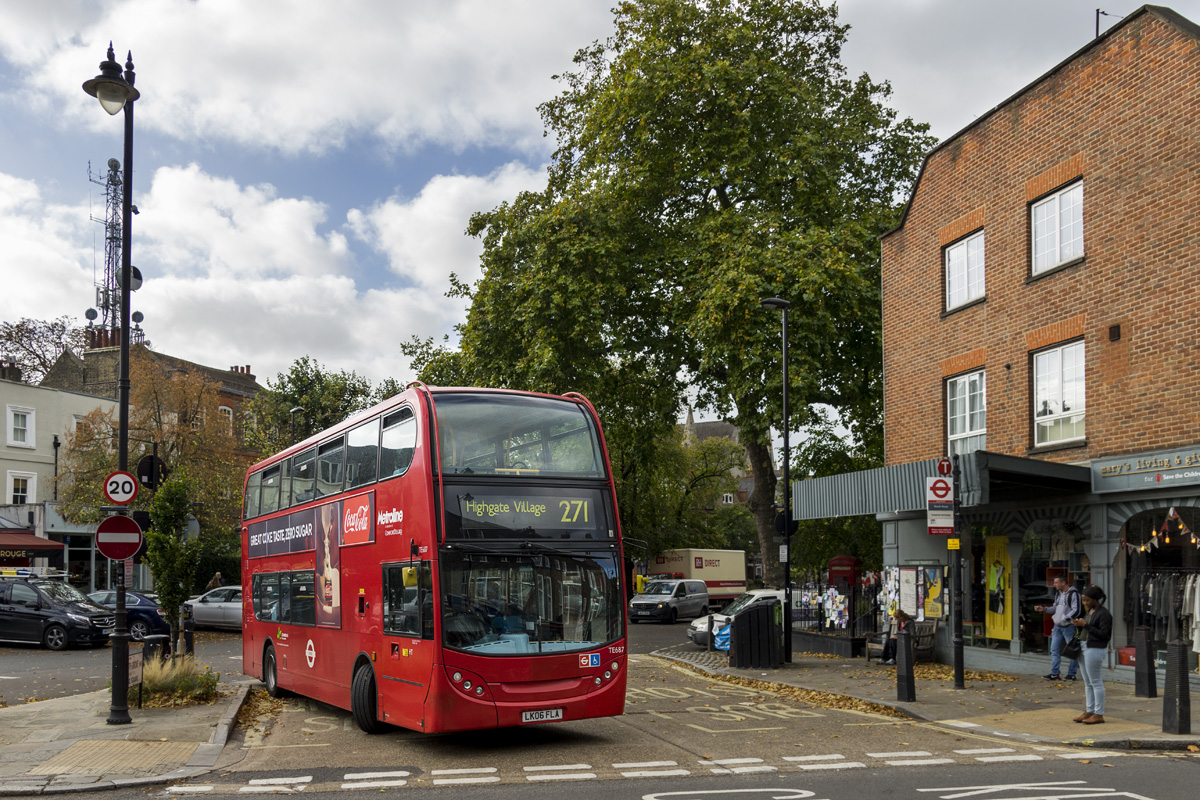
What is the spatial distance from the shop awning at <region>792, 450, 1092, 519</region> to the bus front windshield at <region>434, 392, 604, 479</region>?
7043mm

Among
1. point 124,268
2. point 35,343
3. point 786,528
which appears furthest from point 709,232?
point 35,343

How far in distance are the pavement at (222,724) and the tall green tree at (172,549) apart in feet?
5.86

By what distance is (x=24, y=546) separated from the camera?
3856 centimetres

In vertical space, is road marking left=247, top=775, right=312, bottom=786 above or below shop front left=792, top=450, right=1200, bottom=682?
below

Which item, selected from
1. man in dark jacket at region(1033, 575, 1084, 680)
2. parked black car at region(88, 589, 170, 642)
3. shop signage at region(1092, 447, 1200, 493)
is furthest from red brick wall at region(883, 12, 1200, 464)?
parked black car at region(88, 589, 170, 642)

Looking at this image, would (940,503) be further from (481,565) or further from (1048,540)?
(481,565)

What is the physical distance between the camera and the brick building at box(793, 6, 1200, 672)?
15453mm

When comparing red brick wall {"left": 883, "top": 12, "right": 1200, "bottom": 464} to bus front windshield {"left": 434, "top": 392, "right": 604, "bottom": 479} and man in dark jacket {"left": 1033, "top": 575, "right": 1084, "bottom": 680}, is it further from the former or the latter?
bus front windshield {"left": 434, "top": 392, "right": 604, "bottom": 479}

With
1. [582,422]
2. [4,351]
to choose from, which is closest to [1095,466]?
[582,422]

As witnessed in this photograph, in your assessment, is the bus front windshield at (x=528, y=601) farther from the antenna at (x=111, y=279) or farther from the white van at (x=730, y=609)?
the antenna at (x=111, y=279)

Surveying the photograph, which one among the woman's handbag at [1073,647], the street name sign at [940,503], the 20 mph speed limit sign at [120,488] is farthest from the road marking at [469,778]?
the woman's handbag at [1073,647]

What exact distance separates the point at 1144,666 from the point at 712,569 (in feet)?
120

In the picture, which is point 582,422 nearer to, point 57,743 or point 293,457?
point 293,457

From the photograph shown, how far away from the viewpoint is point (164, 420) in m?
39.6
